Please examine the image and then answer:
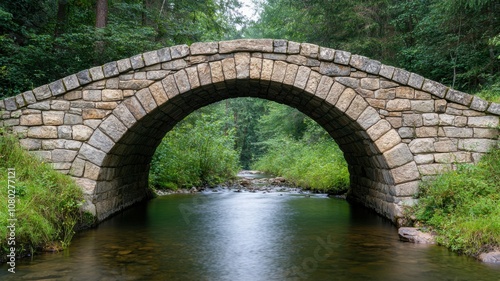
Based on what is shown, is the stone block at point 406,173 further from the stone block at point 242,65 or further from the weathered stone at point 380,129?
the stone block at point 242,65

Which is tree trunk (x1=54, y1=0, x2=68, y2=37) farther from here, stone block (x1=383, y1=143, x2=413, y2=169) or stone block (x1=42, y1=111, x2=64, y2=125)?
stone block (x1=383, y1=143, x2=413, y2=169)

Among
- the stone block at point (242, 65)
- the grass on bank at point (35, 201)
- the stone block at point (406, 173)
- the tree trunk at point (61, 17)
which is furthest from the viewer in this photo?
the tree trunk at point (61, 17)

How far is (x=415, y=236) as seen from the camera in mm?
6141

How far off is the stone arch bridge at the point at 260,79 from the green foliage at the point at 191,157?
5.83 meters

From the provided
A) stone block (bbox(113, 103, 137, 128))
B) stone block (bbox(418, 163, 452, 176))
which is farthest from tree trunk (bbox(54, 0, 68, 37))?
stone block (bbox(418, 163, 452, 176))

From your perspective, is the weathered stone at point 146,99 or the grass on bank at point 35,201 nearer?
the grass on bank at point 35,201

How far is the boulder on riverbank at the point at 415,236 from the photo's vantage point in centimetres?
601

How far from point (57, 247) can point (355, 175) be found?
709 centimetres

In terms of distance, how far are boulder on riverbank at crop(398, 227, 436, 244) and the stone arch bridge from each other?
604mm

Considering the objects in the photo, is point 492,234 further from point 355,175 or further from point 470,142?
point 355,175

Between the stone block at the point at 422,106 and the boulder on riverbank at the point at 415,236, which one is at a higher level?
the stone block at the point at 422,106

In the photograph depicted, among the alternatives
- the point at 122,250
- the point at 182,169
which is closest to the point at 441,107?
the point at 122,250

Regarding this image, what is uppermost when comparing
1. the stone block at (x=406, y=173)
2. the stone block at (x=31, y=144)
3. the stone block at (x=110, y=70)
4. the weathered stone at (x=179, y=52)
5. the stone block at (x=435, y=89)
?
the weathered stone at (x=179, y=52)

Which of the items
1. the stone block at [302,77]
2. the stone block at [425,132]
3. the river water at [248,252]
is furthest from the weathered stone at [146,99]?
the stone block at [425,132]
